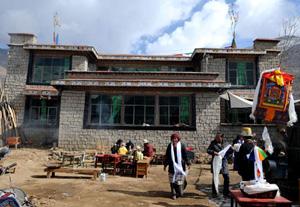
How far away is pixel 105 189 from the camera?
8.38 metres

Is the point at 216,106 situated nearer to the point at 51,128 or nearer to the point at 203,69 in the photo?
the point at 203,69

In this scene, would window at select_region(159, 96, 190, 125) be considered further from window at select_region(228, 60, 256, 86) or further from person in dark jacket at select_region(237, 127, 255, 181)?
person in dark jacket at select_region(237, 127, 255, 181)

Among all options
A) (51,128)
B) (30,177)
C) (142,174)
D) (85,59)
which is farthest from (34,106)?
(142,174)

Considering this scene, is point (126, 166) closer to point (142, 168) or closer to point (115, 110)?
point (142, 168)

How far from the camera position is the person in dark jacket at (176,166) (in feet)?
24.9

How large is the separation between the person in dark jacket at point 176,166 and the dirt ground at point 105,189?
0.94 ft

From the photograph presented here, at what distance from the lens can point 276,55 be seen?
64.8ft

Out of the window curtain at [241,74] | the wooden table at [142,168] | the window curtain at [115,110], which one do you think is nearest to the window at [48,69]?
the window curtain at [115,110]

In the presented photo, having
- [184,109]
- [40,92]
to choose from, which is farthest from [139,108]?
[40,92]

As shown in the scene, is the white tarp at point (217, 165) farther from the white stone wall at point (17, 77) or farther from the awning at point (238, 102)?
the white stone wall at point (17, 77)

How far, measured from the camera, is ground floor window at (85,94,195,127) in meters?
15.6

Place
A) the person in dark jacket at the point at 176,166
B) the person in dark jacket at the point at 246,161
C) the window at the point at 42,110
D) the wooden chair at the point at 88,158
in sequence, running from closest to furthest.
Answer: the person in dark jacket at the point at 246,161
the person in dark jacket at the point at 176,166
the wooden chair at the point at 88,158
the window at the point at 42,110

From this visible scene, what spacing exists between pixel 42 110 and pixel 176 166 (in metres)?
14.4

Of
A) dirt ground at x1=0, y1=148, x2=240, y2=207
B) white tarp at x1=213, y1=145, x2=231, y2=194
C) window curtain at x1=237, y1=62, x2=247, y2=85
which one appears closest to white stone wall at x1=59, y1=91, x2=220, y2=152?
dirt ground at x1=0, y1=148, x2=240, y2=207
